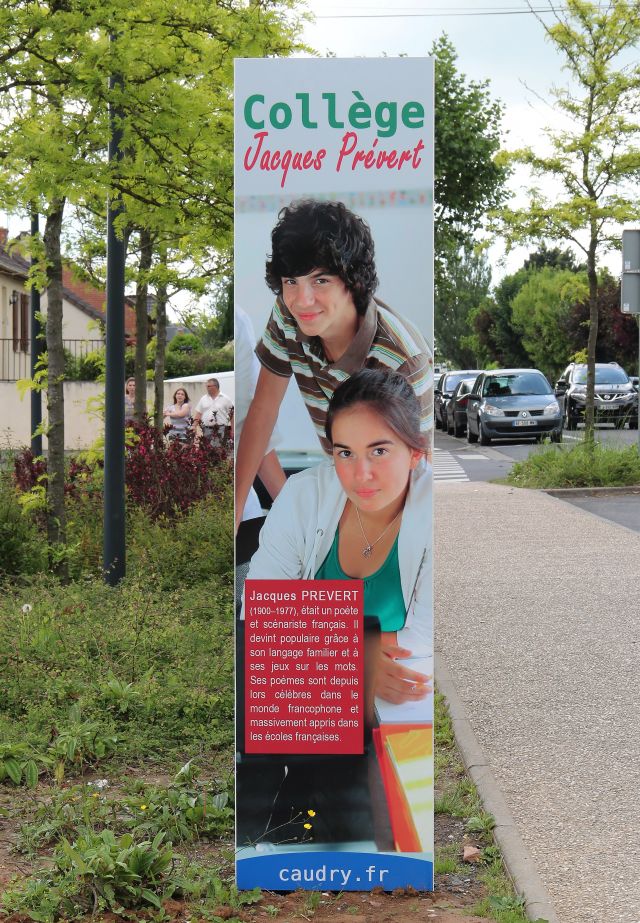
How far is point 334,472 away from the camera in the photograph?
3973mm

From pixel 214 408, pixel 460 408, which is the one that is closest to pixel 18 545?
pixel 214 408

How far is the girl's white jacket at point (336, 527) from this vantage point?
3.98m

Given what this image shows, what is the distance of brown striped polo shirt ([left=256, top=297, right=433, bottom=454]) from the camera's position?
12.8 ft

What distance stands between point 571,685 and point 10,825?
346 cm

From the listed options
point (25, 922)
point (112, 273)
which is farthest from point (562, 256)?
point (25, 922)

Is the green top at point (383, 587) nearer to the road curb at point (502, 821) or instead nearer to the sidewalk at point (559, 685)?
the road curb at point (502, 821)

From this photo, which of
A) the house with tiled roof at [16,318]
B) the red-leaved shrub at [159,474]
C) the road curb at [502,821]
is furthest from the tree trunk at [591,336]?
the house with tiled roof at [16,318]

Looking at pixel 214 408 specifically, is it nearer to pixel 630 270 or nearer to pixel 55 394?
pixel 630 270

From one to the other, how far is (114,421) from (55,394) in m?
0.83

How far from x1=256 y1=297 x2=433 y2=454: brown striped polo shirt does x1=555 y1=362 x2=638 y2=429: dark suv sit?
28.0 m

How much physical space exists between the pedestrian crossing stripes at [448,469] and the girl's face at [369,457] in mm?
16595

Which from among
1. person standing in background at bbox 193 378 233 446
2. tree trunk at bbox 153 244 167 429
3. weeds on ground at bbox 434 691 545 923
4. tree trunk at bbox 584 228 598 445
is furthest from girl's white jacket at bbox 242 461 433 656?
tree trunk at bbox 584 228 598 445

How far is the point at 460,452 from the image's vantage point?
28234 mm

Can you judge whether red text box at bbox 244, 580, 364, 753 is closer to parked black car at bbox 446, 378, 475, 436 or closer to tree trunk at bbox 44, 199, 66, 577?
tree trunk at bbox 44, 199, 66, 577
